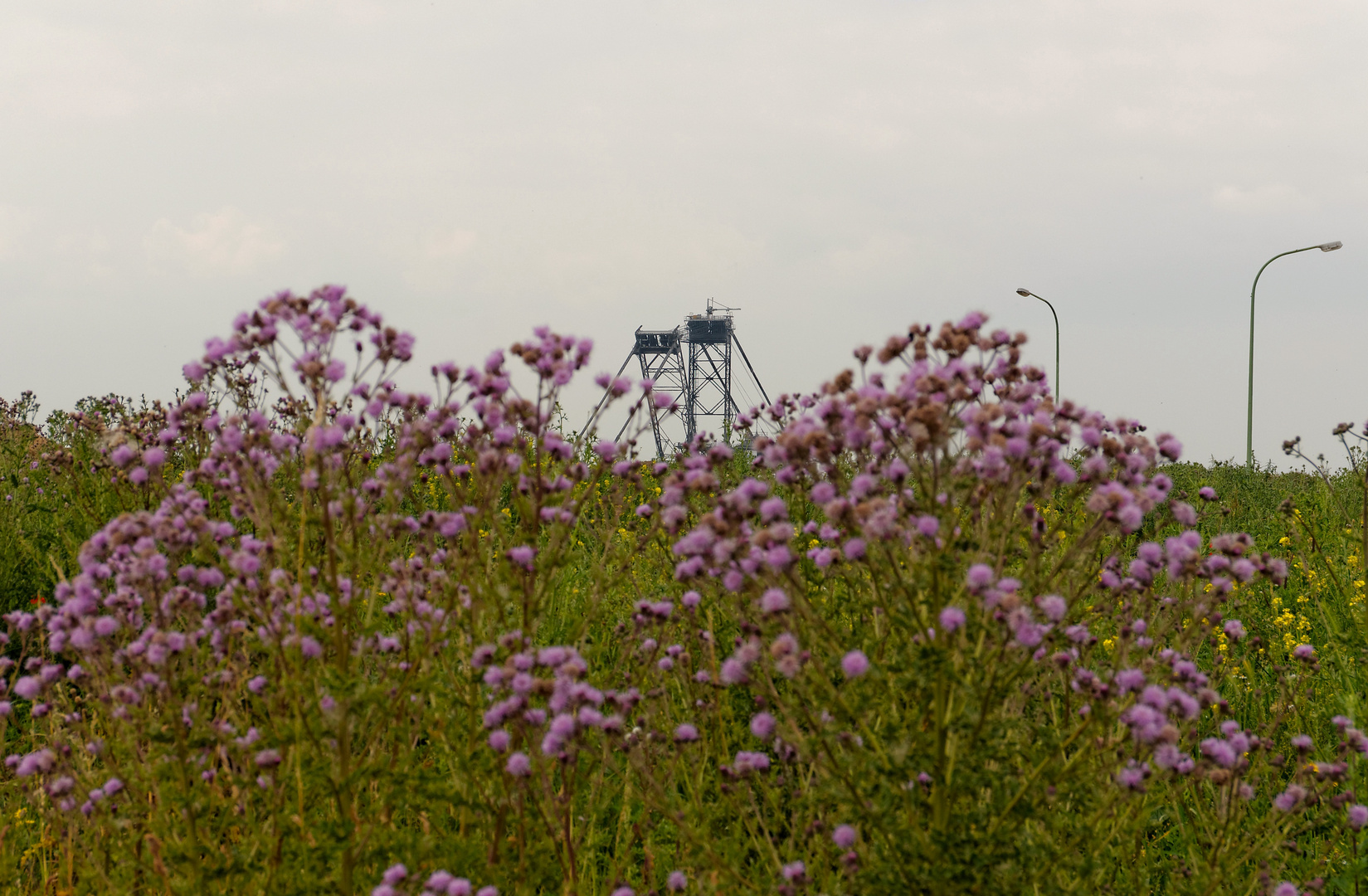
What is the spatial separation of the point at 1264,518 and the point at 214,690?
1347cm

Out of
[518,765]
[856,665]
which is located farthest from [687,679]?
[856,665]

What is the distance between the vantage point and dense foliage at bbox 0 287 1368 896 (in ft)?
8.72

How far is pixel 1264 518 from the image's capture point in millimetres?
12945

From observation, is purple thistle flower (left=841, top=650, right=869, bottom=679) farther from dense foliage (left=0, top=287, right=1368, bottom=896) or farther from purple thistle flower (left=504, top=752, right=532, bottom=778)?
purple thistle flower (left=504, top=752, right=532, bottom=778)

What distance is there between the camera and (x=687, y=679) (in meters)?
4.42

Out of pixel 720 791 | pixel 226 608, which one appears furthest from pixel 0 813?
pixel 720 791

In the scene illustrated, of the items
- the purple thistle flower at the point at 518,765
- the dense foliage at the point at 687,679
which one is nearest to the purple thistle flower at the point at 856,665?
the dense foliage at the point at 687,679

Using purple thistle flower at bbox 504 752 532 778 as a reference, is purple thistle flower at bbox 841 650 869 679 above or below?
above

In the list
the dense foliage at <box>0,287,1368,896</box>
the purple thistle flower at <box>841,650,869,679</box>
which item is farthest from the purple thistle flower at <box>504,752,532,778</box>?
the purple thistle flower at <box>841,650,869,679</box>

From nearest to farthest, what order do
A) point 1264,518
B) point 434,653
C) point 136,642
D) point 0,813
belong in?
point 136,642
point 434,653
point 0,813
point 1264,518

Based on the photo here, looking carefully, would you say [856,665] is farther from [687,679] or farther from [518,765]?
[687,679]

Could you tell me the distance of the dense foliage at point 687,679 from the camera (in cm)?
266

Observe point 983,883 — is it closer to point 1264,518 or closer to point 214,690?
point 214,690

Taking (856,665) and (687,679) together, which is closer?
(856,665)
